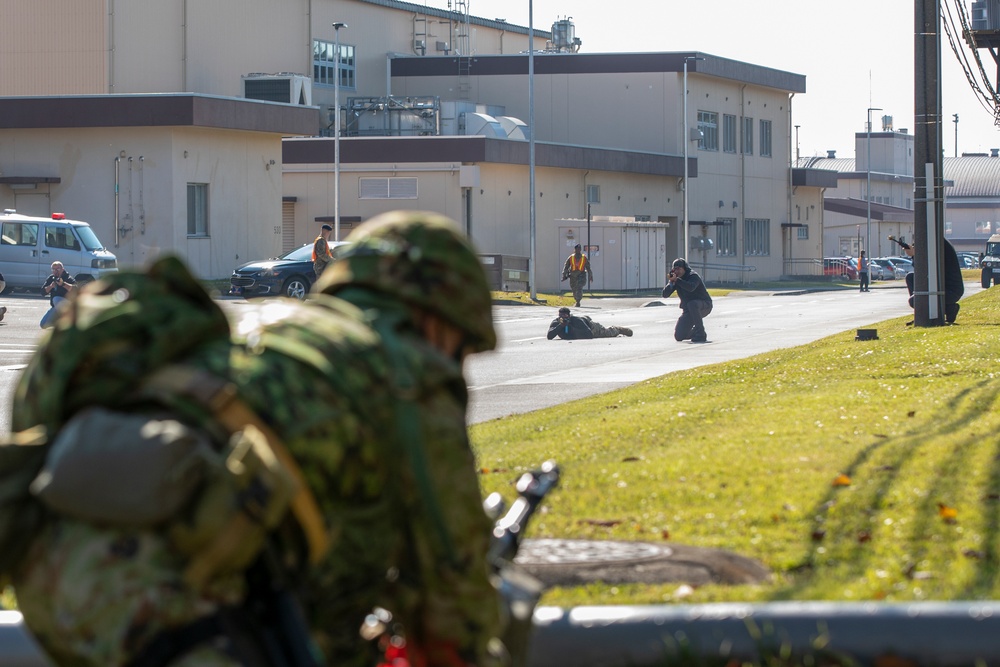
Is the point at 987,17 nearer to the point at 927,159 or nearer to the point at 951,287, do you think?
the point at 927,159

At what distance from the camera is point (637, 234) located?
4922 centimetres

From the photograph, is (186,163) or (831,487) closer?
(831,487)

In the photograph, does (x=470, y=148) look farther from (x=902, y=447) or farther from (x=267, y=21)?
(x=902, y=447)

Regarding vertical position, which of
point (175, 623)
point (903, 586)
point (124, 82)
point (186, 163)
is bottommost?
point (903, 586)

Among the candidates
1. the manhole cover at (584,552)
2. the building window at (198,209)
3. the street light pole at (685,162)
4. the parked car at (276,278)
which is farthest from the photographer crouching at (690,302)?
the street light pole at (685,162)

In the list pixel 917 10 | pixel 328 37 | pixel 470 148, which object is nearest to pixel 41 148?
pixel 470 148

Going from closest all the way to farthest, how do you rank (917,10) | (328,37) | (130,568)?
(130,568) → (917,10) → (328,37)

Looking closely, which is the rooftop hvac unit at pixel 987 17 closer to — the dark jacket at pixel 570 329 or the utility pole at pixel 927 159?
the utility pole at pixel 927 159

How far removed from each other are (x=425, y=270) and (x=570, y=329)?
20969mm

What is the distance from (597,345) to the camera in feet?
74.5

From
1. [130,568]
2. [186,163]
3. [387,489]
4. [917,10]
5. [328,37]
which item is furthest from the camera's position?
[328,37]

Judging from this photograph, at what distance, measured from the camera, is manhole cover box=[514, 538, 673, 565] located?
570 cm

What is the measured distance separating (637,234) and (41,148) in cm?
1974

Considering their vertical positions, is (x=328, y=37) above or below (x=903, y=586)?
above
